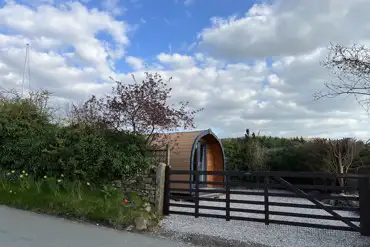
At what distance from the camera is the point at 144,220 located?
6535 millimetres

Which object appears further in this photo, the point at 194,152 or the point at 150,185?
the point at 194,152

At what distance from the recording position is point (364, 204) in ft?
20.0

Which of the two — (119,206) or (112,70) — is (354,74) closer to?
(119,206)

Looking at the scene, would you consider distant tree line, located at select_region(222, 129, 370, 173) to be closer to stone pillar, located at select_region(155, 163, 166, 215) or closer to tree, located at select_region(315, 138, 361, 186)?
tree, located at select_region(315, 138, 361, 186)

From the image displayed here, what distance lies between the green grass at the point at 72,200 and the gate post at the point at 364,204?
180 inches

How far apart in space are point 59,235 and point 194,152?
754 centimetres

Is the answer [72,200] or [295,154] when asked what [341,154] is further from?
[72,200]

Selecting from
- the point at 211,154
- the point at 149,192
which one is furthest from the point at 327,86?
the point at 211,154

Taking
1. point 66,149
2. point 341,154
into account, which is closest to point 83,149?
point 66,149

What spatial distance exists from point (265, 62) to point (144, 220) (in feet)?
22.2

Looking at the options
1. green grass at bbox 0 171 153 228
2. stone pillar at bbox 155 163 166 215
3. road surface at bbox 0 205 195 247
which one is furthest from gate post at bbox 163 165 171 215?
road surface at bbox 0 205 195 247

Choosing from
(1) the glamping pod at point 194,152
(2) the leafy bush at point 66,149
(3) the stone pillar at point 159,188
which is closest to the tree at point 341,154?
(1) the glamping pod at point 194,152

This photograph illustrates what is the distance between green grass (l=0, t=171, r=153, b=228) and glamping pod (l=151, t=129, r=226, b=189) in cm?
331

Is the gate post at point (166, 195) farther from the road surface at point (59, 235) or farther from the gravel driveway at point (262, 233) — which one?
the road surface at point (59, 235)
